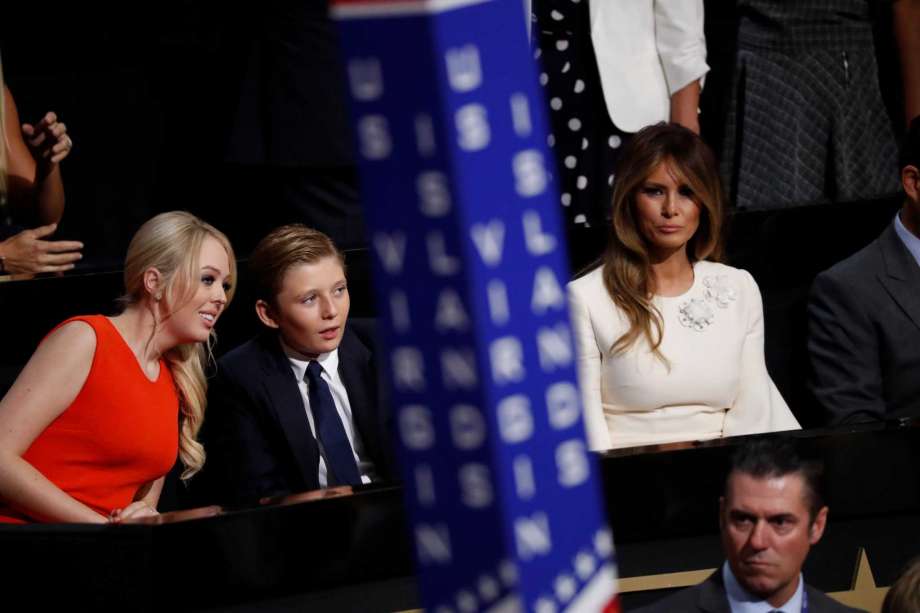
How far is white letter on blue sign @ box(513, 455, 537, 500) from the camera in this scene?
1192mm

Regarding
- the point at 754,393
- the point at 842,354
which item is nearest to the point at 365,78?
the point at 754,393

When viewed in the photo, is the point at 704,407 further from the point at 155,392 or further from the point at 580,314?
the point at 155,392

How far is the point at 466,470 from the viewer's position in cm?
120

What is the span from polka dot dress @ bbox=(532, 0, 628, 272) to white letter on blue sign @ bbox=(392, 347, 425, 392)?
244 centimetres

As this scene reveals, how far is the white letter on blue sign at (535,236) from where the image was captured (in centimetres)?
122

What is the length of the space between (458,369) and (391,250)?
0.10 meters

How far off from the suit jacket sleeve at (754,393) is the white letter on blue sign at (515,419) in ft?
6.68

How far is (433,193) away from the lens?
1.18 m

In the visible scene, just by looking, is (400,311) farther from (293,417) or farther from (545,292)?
(293,417)

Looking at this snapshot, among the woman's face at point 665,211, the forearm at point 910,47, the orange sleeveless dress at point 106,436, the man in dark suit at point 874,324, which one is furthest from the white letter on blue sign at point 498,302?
the forearm at point 910,47

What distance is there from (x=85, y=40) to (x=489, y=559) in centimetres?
385

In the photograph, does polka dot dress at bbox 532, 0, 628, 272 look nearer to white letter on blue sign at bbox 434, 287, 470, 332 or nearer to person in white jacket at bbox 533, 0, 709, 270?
person in white jacket at bbox 533, 0, 709, 270

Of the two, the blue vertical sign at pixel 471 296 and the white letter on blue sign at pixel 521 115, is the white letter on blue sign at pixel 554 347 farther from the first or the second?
the white letter on blue sign at pixel 521 115

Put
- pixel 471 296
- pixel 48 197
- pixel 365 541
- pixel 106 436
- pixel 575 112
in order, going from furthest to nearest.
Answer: pixel 575 112, pixel 48 197, pixel 106 436, pixel 365 541, pixel 471 296
